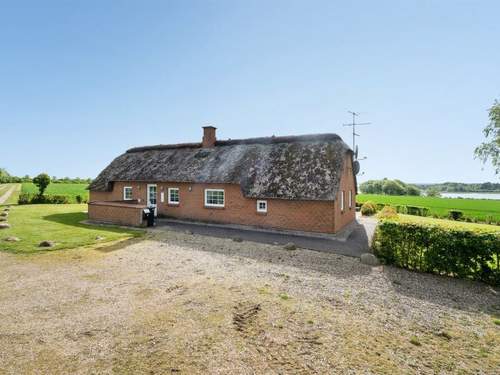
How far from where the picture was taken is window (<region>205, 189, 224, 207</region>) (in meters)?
18.4

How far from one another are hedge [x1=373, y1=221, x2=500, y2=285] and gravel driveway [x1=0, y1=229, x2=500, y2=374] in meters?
0.49

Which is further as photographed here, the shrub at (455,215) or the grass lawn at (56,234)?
the shrub at (455,215)

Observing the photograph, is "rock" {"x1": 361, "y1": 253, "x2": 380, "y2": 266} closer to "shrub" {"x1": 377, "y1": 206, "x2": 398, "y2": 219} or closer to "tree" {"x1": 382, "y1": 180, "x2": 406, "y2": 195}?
"shrub" {"x1": 377, "y1": 206, "x2": 398, "y2": 219}

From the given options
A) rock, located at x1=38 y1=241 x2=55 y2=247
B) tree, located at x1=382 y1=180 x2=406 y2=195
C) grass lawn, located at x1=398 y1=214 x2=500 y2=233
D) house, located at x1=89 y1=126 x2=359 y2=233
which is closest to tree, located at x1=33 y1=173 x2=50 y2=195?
house, located at x1=89 y1=126 x2=359 y2=233

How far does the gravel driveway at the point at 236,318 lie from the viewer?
15.0 feet

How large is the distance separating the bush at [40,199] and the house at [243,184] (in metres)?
11.2

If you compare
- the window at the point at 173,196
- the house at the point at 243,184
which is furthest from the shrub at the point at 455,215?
the window at the point at 173,196

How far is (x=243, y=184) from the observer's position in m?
17.2

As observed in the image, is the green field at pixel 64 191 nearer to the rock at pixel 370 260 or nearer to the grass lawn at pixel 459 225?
the rock at pixel 370 260

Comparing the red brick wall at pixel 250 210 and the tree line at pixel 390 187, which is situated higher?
the tree line at pixel 390 187

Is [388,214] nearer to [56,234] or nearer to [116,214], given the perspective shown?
[116,214]

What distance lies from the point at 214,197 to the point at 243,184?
264 centimetres

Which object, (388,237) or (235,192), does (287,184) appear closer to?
(235,192)

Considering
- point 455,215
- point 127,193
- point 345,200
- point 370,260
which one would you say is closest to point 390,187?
point 455,215
